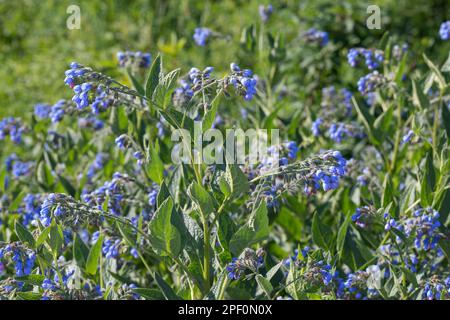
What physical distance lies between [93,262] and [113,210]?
24cm

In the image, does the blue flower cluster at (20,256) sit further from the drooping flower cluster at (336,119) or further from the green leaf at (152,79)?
the drooping flower cluster at (336,119)

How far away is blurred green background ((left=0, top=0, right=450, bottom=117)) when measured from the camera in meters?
5.57

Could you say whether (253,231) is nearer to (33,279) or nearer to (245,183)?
(245,183)

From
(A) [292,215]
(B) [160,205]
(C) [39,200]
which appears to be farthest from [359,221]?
(C) [39,200]

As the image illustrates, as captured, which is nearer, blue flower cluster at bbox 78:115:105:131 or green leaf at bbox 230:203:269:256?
green leaf at bbox 230:203:269:256

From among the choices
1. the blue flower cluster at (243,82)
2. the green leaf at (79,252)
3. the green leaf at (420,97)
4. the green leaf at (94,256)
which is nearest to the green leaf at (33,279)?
the green leaf at (94,256)

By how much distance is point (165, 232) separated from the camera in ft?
7.25

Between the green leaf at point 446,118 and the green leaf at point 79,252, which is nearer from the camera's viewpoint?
the green leaf at point 79,252

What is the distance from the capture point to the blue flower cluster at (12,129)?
373 cm

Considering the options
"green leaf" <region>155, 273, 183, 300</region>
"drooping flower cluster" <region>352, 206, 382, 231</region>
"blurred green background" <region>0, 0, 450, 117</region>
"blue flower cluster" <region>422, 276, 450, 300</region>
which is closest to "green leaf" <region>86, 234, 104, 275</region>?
"green leaf" <region>155, 273, 183, 300</region>

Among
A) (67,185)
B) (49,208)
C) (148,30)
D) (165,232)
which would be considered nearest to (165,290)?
(165,232)

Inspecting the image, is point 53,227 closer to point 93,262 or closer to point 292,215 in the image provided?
point 93,262

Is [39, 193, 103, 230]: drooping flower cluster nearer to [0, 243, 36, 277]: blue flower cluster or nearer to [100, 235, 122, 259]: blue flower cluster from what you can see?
[0, 243, 36, 277]: blue flower cluster

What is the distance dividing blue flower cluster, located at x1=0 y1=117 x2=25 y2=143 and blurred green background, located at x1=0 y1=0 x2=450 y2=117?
6.21 ft
